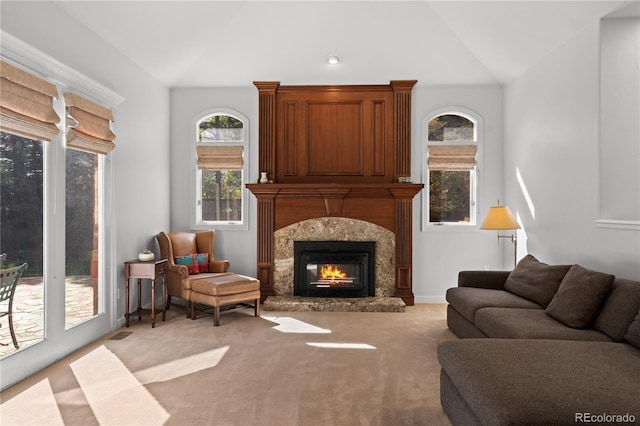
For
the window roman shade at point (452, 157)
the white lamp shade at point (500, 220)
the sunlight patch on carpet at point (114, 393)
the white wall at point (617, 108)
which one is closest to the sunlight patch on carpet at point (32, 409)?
the sunlight patch on carpet at point (114, 393)

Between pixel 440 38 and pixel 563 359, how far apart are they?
4.34 metres

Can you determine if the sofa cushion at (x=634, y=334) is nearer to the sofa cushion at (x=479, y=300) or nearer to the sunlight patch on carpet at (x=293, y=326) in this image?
the sofa cushion at (x=479, y=300)

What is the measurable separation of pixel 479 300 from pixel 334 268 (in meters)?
2.31

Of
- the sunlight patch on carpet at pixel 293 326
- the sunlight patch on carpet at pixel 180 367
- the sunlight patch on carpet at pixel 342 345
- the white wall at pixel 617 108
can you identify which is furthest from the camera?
the sunlight patch on carpet at pixel 293 326

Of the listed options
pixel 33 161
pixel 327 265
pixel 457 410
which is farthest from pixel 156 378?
pixel 327 265

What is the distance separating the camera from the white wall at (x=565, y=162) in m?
3.81

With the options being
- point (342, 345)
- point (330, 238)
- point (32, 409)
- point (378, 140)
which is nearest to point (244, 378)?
point (342, 345)

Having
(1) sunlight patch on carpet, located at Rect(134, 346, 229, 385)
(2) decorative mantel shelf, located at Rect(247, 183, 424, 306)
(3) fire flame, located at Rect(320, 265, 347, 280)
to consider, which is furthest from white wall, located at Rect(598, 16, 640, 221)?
(1) sunlight patch on carpet, located at Rect(134, 346, 229, 385)

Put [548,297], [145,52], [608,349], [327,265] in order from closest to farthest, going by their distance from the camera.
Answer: [608,349]
[548,297]
[145,52]
[327,265]

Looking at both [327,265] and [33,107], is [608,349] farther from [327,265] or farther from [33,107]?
[33,107]

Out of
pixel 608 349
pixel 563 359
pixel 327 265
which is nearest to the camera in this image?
pixel 563 359

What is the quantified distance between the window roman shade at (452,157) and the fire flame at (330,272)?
1948mm

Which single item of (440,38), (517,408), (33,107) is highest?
(440,38)

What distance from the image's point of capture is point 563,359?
231 centimetres
